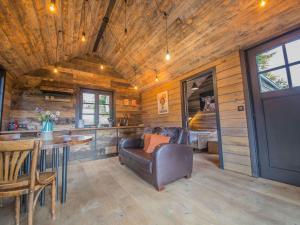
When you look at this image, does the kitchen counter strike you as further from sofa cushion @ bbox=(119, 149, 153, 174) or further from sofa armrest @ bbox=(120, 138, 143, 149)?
sofa cushion @ bbox=(119, 149, 153, 174)

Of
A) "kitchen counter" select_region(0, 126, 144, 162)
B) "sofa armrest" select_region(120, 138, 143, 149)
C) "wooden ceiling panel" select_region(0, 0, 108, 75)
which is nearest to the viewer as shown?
"wooden ceiling panel" select_region(0, 0, 108, 75)

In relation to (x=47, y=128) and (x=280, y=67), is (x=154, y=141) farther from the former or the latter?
(x=280, y=67)

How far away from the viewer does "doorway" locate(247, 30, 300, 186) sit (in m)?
2.23

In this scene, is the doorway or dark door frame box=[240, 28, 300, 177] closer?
the doorway

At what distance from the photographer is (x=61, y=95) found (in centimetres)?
426

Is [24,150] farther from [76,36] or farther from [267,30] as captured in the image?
[267,30]

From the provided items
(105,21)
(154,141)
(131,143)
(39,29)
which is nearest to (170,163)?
(154,141)

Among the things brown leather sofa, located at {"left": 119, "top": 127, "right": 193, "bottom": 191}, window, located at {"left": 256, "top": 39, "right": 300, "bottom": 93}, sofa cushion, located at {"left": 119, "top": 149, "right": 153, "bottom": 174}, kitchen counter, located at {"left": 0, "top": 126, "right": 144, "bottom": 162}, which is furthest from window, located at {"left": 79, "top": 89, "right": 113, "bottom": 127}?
window, located at {"left": 256, "top": 39, "right": 300, "bottom": 93}

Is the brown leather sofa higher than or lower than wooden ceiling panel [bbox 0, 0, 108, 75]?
lower

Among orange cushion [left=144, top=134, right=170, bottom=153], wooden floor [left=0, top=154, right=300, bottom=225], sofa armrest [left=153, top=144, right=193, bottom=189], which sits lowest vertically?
wooden floor [left=0, top=154, right=300, bottom=225]

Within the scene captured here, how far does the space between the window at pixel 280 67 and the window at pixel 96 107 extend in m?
4.50

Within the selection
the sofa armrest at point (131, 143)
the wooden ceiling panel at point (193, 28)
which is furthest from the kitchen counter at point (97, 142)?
the wooden ceiling panel at point (193, 28)

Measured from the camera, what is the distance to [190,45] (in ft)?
10.5

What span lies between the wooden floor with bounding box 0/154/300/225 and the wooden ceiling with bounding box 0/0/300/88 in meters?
2.56
